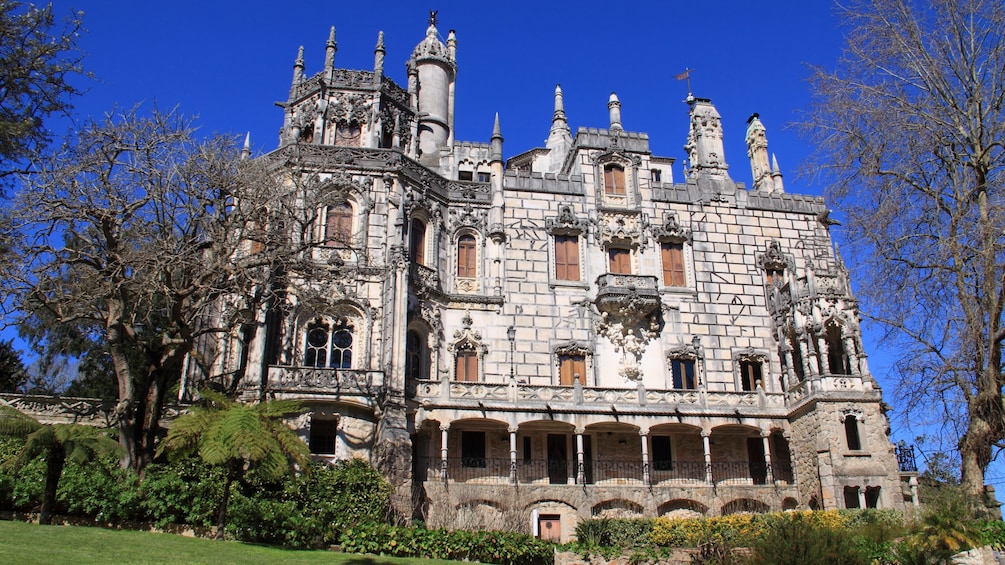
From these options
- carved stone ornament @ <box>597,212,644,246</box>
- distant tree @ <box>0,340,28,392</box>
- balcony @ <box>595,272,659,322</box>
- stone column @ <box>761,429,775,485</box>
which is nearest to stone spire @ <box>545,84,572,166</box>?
carved stone ornament @ <box>597,212,644,246</box>

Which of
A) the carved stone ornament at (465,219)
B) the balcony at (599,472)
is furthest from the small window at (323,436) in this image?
the carved stone ornament at (465,219)

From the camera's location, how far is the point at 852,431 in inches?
1148

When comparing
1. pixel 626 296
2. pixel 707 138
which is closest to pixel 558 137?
pixel 707 138

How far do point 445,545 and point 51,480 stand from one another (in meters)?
9.13

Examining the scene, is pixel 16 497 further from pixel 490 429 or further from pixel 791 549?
pixel 791 549

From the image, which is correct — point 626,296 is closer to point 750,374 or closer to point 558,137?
point 750,374

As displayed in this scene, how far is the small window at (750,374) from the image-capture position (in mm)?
32281

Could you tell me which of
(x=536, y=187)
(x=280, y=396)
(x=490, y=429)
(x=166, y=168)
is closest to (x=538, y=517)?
(x=490, y=429)

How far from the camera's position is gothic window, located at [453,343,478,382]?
30688 mm

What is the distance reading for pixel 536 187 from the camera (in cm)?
3459

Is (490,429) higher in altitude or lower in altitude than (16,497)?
higher

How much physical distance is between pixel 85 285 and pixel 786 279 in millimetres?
26560

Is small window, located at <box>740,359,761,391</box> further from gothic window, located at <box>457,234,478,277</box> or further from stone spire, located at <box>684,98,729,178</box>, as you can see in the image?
gothic window, located at <box>457,234,478,277</box>

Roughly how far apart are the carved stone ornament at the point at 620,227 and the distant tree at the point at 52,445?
20.6m
